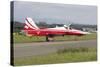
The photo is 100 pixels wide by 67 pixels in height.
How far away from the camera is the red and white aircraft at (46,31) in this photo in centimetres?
278

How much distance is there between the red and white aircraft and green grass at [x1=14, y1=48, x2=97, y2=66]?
0.24 metres

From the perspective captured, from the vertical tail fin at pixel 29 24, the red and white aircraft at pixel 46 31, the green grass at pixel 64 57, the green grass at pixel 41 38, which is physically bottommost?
the green grass at pixel 64 57

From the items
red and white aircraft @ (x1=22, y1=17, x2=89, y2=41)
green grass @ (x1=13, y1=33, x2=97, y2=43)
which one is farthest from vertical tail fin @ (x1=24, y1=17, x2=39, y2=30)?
green grass @ (x1=13, y1=33, x2=97, y2=43)

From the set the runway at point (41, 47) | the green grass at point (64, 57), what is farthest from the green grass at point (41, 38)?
the green grass at point (64, 57)

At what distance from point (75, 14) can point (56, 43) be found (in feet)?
1.62

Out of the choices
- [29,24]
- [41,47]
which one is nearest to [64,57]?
[41,47]

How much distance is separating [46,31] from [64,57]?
44cm

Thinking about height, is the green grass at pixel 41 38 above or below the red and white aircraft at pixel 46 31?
below

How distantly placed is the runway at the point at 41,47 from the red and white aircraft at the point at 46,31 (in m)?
0.11

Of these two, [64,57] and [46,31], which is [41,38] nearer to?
[46,31]

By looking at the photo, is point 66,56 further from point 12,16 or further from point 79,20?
point 12,16

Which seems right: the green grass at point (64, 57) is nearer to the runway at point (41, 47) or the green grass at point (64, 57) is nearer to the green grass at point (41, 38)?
the runway at point (41, 47)

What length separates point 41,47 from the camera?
285 centimetres
